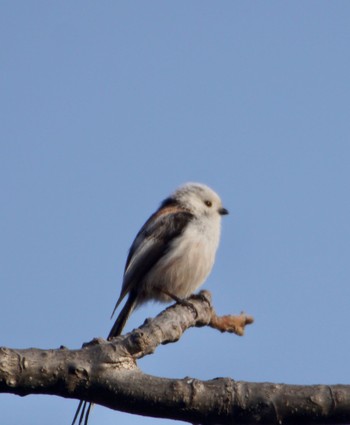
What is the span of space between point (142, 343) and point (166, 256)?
195 inches

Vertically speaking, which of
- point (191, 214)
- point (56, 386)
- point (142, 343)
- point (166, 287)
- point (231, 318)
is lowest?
point (56, 386)

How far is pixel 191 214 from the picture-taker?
9320 mm

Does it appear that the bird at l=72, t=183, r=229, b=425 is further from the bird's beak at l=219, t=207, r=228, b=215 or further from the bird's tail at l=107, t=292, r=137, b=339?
the bird's beak at l=219, t=207, r=228, b=215

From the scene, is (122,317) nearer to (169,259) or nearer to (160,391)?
(169,259)

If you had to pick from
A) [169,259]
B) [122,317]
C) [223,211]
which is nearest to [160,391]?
[122,317]

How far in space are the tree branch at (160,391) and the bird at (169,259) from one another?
16.5ft

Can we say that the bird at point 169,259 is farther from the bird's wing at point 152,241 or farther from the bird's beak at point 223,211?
the bird's beak at point 223,211

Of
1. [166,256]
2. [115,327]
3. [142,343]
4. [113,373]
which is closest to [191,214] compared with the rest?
[166,256]

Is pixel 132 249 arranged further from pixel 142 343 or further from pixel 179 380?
pixel 179 380

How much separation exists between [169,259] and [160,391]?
562cm

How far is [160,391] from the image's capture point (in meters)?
3.01

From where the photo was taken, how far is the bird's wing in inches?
340

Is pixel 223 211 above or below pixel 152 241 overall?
above

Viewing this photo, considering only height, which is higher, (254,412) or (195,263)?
(195,263)
